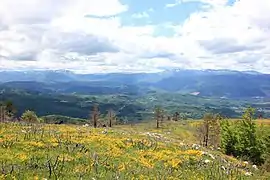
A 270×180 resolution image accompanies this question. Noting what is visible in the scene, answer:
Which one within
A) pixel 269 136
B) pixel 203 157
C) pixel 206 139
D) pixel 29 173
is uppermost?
pixel 29 173

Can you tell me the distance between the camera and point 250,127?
83.5 meters

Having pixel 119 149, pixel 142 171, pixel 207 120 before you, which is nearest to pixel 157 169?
pixel 142 171

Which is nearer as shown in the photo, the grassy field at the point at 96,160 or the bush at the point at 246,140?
the grassy field at the point at 96,160

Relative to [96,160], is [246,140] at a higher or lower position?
lower

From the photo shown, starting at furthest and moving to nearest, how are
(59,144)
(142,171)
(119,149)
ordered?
(119,149) → (59,144) → (142,171)

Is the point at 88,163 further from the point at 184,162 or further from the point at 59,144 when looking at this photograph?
the point at 184,162

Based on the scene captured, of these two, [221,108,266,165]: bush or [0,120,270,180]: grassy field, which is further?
[221,108,266,165]: bush

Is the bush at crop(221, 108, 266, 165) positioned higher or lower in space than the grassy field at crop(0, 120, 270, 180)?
lower

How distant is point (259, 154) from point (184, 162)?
2472 inches

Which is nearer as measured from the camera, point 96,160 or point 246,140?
point 96,160

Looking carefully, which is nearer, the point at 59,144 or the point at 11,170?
the point at 11,170

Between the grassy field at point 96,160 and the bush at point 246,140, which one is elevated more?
the grassy field at point 96,160

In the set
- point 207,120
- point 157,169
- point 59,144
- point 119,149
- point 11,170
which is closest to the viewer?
point 11,170

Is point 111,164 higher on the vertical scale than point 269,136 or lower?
higher
